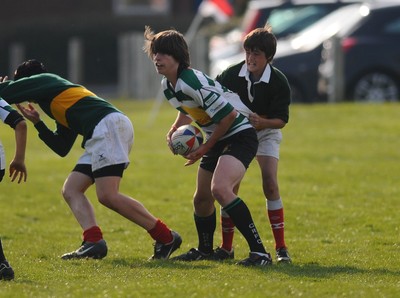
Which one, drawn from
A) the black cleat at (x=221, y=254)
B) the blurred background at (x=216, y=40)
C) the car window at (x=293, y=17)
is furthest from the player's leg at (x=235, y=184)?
the car window at (x=293, y=17)

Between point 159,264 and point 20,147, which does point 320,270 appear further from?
point 20,147

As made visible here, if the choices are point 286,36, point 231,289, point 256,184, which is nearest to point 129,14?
point 286,36

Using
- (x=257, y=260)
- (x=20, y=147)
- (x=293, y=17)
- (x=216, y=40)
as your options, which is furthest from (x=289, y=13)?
(x=20, y=147)

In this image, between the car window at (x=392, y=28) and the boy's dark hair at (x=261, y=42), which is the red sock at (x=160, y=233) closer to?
the boy's dark hair at (x=261, y=42)

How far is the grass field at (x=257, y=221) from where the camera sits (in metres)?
7.95

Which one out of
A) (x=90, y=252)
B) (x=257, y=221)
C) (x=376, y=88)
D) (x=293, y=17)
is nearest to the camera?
(x=90, y=252)

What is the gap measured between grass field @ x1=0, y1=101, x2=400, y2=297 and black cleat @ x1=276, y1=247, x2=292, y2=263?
0.12 m

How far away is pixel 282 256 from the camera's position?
30.4 feet

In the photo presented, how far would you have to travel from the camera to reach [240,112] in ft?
29.8

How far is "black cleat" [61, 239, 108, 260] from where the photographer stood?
31.3ft

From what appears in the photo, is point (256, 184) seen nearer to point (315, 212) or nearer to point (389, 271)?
point (315, 212)

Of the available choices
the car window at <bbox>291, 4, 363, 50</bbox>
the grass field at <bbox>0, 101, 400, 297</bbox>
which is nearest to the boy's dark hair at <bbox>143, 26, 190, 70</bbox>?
the grass field at <bbox>0, 101, 400, 297</bbox>

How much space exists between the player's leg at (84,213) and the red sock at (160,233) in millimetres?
437

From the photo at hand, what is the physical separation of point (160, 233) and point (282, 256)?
0.98 metres
